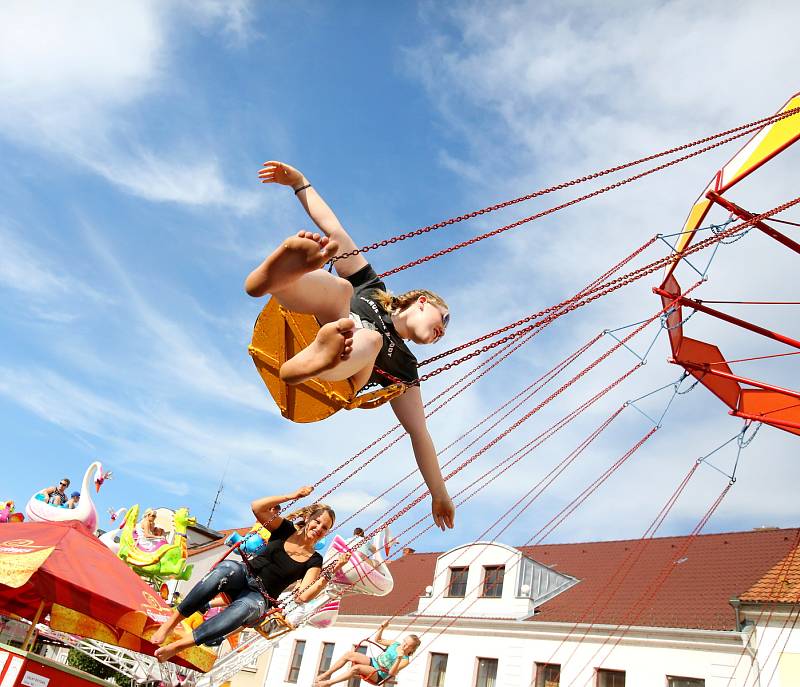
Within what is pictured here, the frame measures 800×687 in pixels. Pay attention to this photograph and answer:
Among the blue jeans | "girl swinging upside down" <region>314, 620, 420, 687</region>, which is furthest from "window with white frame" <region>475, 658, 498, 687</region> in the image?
the blue jeans

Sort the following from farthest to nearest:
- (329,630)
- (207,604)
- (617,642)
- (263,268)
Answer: (329,630) → (617,642) → (207,604) → (263,268)

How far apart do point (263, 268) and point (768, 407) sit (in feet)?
33.6

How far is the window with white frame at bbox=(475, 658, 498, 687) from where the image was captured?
1941 cm

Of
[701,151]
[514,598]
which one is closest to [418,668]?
[514,598]

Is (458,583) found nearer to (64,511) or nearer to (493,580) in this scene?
(493,580)

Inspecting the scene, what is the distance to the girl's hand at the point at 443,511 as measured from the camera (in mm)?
4137

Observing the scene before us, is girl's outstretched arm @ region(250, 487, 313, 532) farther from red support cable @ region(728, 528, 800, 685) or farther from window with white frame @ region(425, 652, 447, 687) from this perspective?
window with white frame @ region(425, 652, 447, 687)

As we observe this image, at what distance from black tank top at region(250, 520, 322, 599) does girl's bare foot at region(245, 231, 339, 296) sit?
10.4ft

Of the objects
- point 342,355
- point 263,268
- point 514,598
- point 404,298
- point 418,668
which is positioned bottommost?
point 342,355

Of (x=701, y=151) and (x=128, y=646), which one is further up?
(x=701, y=151)

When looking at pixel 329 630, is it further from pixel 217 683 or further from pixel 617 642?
pixel 217 683

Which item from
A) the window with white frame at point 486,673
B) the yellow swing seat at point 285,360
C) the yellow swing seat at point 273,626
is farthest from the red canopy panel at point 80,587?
the window with white frame at point 486,673

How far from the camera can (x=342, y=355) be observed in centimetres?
272

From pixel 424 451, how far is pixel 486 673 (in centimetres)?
1815
